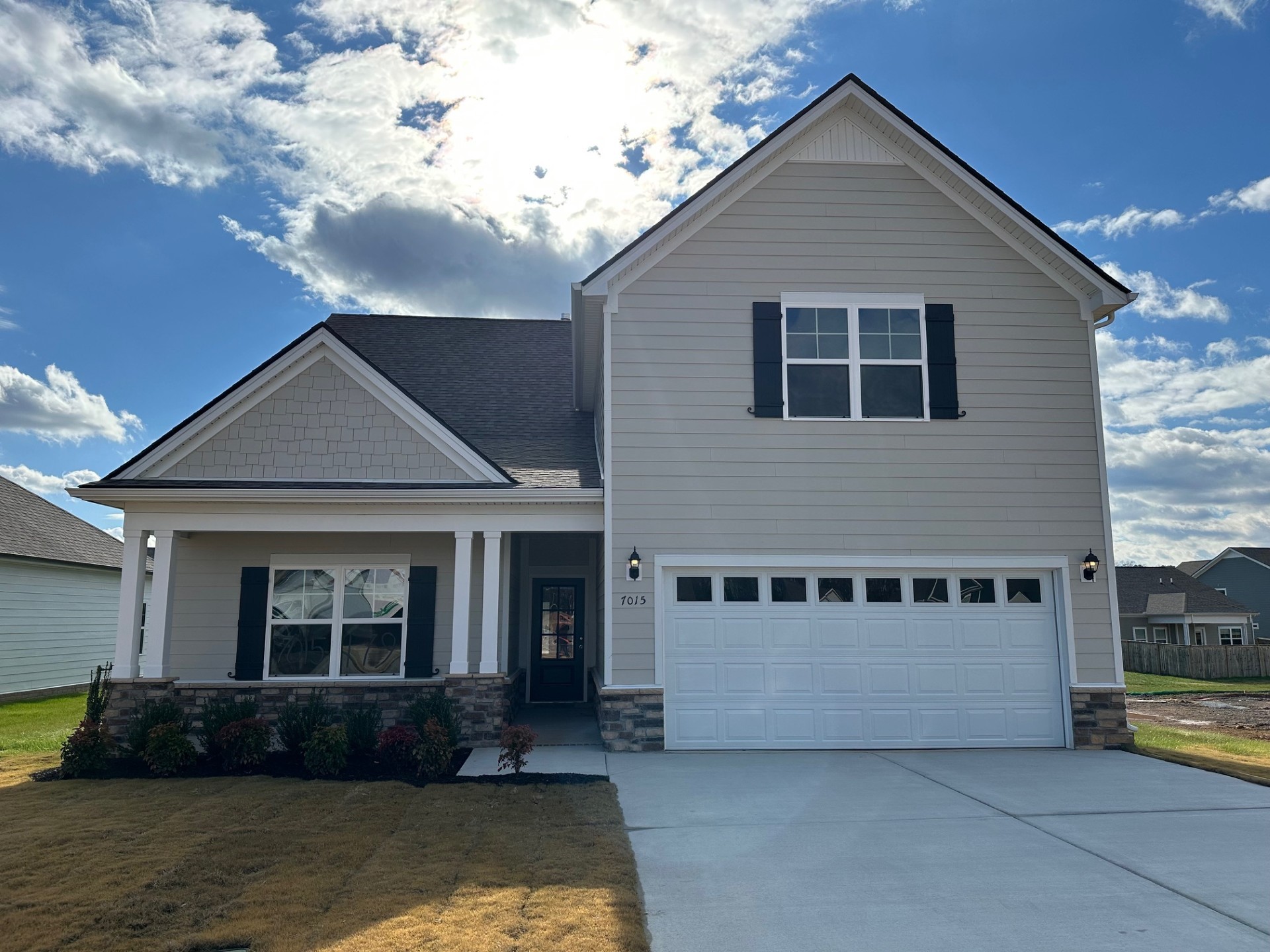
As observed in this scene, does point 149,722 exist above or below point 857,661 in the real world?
below

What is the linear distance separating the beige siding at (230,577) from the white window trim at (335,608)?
110 millimetres

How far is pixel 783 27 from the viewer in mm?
10359

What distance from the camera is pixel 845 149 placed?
36.5 feet

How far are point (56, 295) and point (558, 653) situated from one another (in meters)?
11.9

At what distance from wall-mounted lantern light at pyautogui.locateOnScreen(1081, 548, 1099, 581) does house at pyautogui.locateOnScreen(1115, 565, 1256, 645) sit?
3110 centimetres

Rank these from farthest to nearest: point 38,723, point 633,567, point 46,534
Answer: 1. point 46,534
2. point 38,723
3. point 633,567

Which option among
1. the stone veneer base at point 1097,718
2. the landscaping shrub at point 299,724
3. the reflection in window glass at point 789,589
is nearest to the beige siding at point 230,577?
the landscaping shrub at point 299,724

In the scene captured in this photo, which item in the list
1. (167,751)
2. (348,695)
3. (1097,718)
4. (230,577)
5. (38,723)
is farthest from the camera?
(38,723)

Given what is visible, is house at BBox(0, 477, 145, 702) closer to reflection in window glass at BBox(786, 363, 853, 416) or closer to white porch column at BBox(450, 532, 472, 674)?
white porch column at BBox(450, 532, 472, 674)

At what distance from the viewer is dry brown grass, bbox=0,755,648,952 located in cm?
449

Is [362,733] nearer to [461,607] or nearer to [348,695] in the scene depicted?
[348,695]

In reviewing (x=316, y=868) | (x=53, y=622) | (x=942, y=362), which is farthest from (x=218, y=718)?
(x=53, y=622)

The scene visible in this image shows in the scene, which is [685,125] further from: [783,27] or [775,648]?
[775,648]

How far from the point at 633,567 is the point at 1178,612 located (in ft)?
121
